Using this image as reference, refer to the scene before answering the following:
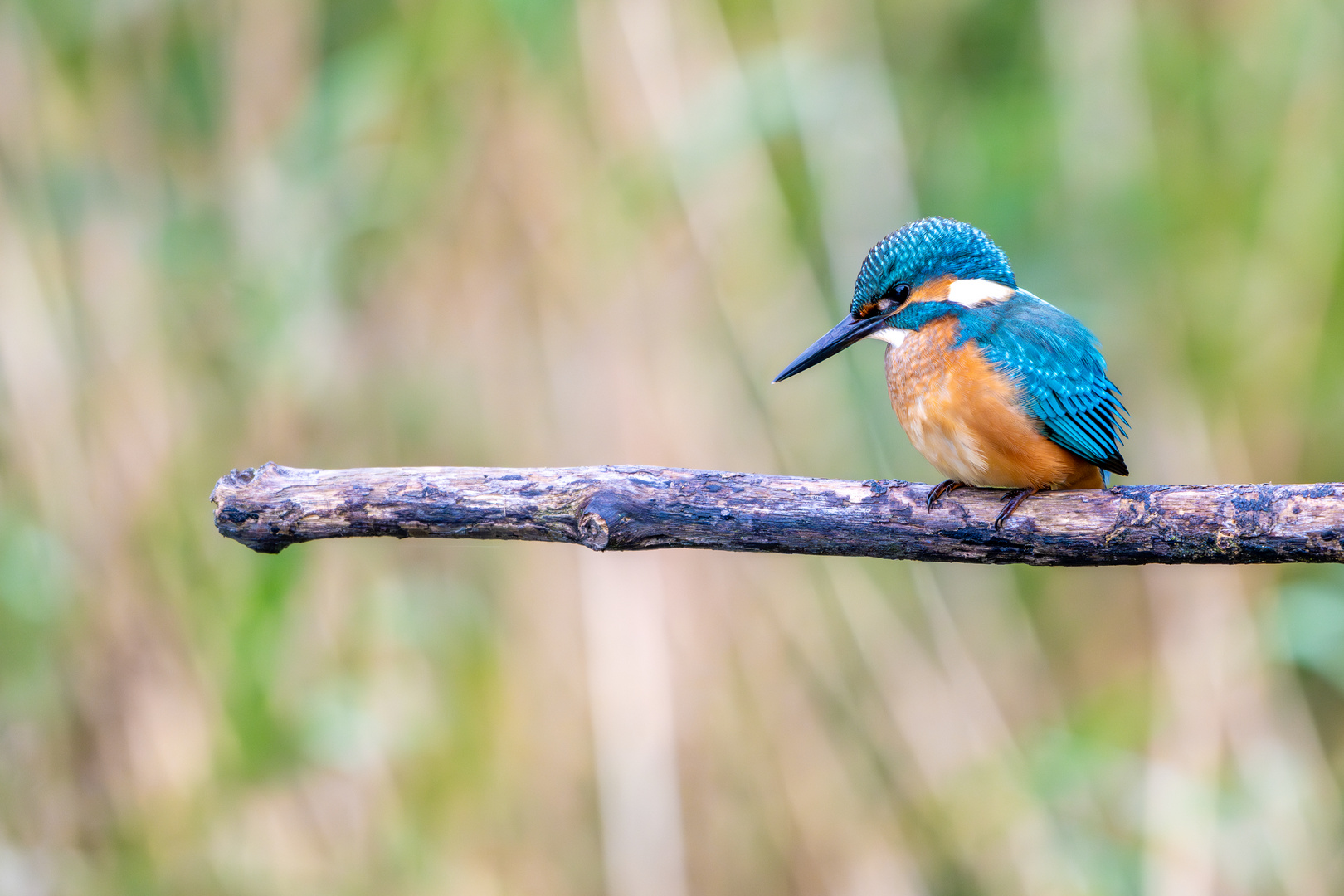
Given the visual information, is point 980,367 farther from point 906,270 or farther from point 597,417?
point 597,417

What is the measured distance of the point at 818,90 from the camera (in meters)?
2.44

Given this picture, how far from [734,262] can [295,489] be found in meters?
1.39

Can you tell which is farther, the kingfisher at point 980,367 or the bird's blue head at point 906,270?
the bird's blue head at point 906,270

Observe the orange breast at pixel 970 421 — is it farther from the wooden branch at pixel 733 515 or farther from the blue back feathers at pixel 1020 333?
the wooden branch at pixel 733 515

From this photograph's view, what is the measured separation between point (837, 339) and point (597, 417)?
757mm

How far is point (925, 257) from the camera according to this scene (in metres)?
1.79

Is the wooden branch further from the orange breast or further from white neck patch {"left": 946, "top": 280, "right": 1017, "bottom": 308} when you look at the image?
white neck patch {"left": 946, "top": 280, "right": 1017, "bottom": 308}

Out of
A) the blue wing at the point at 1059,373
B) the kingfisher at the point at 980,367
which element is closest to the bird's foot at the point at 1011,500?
the kingfisher at the point at 980,367

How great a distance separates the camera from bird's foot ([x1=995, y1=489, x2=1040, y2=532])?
4.55ft

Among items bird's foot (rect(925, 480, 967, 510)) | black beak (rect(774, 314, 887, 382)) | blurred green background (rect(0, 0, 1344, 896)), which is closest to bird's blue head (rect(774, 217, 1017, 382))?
black beak (rect(774, 314, 887, 382))

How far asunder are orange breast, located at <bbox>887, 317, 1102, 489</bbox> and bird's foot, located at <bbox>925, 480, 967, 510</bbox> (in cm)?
3

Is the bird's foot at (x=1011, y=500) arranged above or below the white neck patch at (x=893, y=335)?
below

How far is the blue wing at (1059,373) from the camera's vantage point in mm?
1632

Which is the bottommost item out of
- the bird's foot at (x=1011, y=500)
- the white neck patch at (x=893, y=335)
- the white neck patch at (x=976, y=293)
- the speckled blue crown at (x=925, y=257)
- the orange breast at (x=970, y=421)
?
the bird's foot at (x=1011, y=500)
